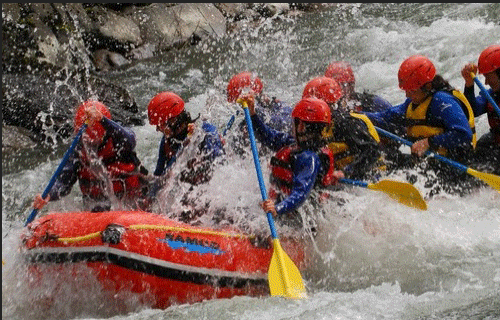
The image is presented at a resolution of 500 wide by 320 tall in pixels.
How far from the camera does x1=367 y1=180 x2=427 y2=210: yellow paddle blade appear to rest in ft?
17.5

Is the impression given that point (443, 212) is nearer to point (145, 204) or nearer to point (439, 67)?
point (145, 204)

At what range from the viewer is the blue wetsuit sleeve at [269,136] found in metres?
5.75

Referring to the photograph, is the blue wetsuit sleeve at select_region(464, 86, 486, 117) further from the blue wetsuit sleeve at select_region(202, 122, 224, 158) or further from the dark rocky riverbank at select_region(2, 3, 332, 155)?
the dark rocky riverbank at select_region(2, 3, 332, 155)

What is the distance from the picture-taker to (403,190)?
537 centimetres

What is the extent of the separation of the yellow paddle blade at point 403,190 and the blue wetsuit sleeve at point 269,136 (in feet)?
2.89

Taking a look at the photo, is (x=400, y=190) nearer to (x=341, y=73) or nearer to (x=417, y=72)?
(x=417, y=72)

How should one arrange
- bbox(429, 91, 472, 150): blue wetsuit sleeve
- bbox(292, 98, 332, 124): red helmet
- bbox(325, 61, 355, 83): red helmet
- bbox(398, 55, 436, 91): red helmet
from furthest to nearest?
bbox(325, 61, 355, 83): red helmet → bbox(398, 55, 436, 91): red helmet → bbox(429, 91, 472, 150): blue wetsuit sleeve → bbox(292, 98, 332, 124): red helmet

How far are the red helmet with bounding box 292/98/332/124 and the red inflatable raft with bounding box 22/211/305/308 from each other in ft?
3.45

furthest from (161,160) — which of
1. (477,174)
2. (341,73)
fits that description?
(477,174)

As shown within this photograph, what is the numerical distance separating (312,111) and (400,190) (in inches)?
42.1

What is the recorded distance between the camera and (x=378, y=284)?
5.19 meters

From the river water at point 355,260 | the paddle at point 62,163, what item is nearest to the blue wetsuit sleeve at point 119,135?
the paddle at point 62,163

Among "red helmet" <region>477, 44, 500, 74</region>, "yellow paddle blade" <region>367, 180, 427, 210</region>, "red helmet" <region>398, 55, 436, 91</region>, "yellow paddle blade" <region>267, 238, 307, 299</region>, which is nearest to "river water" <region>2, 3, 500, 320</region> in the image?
"yellow paddle blade" <region>267, 238, 307, 299</region>

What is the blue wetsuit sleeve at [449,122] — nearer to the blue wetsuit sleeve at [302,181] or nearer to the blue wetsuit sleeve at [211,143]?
the blue wetsuit sleeve at [302,181]
